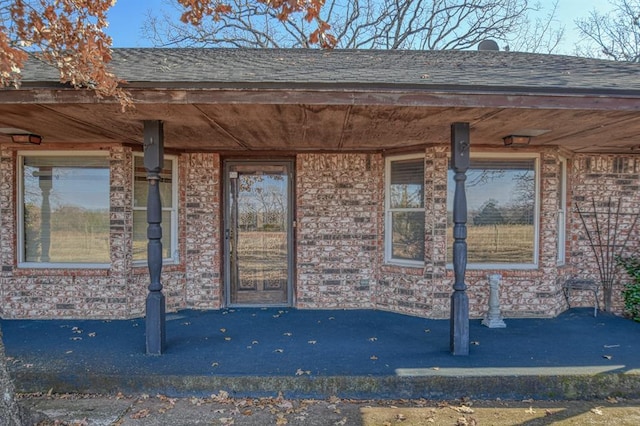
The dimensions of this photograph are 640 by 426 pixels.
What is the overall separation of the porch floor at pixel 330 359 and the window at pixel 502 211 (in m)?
0.97

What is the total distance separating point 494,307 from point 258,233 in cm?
357

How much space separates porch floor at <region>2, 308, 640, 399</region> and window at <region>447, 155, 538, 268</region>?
0.97 m

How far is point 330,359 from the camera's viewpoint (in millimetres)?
4035

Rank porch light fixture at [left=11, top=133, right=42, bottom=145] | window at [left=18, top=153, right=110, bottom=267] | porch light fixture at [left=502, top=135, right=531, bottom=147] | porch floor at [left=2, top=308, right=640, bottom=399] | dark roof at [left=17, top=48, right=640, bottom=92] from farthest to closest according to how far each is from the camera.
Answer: window at [left=18, top=153, right=110, bottom=267], porch light fixture at [left=11, top=133, right=42, bottom=145], porch light fixture at [left=502, top=135, right=531, bottom=147], porch floor at [left=2, top=308, right=640, bottom=399], dark roof at [left=17, top=48, right=640, bottom=92]

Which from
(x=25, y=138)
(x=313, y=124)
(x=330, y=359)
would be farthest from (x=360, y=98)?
(x=25, y=138)

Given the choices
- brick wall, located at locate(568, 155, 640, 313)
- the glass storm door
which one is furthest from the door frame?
brick wall, located at locate(568, 155, 640, 313)

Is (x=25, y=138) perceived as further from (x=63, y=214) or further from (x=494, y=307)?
(x=494, y=307)

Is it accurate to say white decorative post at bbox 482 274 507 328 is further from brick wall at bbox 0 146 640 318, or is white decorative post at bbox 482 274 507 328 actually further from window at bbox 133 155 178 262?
window at bbox 133 155 178 262

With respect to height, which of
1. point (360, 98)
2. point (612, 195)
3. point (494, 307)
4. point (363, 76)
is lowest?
point (494, 307)

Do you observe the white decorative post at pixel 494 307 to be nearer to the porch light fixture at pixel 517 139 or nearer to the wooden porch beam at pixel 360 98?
the porch light fixture at pixel 517 139

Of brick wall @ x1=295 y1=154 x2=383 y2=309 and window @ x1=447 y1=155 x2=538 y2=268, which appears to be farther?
brick wall @ x1=295 y1=154 x2=383 y2=309

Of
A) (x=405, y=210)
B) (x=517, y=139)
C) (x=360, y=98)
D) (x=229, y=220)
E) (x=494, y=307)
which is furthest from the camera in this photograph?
(x=229, y=220)

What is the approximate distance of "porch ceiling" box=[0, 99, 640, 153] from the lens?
365 centimetres

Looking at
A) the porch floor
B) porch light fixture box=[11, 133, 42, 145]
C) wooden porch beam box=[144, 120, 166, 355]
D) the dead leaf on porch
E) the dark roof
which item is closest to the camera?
the dead leaf on porch
